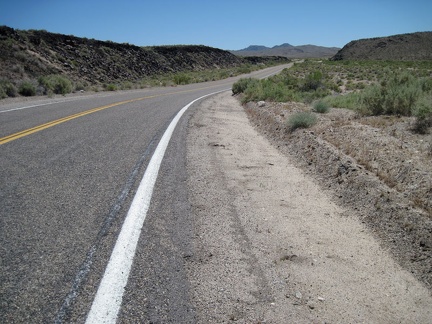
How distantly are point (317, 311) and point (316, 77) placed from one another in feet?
73.7

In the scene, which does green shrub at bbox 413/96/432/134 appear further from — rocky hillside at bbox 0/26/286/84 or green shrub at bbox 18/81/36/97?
rocky hillside at bbox 0/26/286/84

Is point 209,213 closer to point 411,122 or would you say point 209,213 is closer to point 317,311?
point 317,311

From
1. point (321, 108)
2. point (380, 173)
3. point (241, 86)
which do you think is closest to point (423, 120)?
point (321, 108)

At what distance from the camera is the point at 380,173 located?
557 cm

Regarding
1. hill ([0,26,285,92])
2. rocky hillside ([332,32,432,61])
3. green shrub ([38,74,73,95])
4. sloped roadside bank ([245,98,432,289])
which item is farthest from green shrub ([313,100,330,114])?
rocky hillside ([332,32,432,61])

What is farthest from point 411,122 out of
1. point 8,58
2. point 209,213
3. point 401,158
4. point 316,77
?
point 8,58

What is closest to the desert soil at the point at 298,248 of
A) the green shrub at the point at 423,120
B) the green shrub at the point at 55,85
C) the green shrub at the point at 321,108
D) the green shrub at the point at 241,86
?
the green shrub at the point at 423,120

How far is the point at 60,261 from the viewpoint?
316 cm

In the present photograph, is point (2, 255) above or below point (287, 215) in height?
above

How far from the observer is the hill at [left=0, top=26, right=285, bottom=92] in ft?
90.4

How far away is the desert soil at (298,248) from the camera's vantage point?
2900 mm

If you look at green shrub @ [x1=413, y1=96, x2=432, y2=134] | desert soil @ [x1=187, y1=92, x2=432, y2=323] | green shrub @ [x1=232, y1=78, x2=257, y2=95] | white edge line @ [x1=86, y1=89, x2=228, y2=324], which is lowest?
desert soil @ [x1=187, y1=92, x2=432, y2=323]

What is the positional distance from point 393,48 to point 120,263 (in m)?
112

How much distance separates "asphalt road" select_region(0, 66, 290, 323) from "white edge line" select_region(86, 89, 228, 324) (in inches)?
2.3
